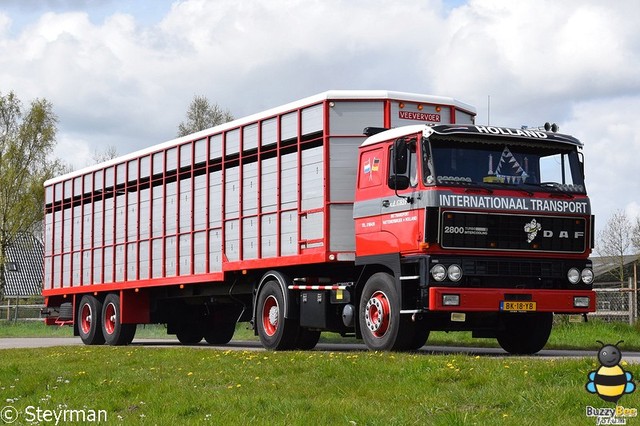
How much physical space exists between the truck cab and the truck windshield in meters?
0.01

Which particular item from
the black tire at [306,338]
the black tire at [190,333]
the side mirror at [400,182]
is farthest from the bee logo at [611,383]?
the black tire at [190,333]

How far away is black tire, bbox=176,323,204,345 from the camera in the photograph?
26.2 meters

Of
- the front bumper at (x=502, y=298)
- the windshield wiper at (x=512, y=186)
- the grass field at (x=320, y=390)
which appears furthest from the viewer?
the windshield wiper at (x=512, y=186)

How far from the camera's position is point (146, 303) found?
25.2 meters

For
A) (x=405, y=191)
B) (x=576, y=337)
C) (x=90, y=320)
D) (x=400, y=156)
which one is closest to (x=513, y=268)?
(x=405, y=191)

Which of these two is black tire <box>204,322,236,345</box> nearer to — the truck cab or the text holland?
the truck cab

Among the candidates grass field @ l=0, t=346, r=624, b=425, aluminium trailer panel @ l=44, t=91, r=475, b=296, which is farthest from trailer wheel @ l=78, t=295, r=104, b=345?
grass field @ l=0, t=346, r=624, b=425

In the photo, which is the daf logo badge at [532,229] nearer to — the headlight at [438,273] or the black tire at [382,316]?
the headlight at [438,273]

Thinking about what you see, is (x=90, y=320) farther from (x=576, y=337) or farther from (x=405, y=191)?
(x=405, y=191)

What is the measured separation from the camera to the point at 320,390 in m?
11.8

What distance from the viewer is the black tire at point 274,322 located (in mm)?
18812

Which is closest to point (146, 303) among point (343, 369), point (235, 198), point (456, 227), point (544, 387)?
point (235, 198)

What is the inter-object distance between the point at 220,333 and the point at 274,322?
22.5 feet

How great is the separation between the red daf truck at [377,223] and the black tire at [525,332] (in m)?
0.02
